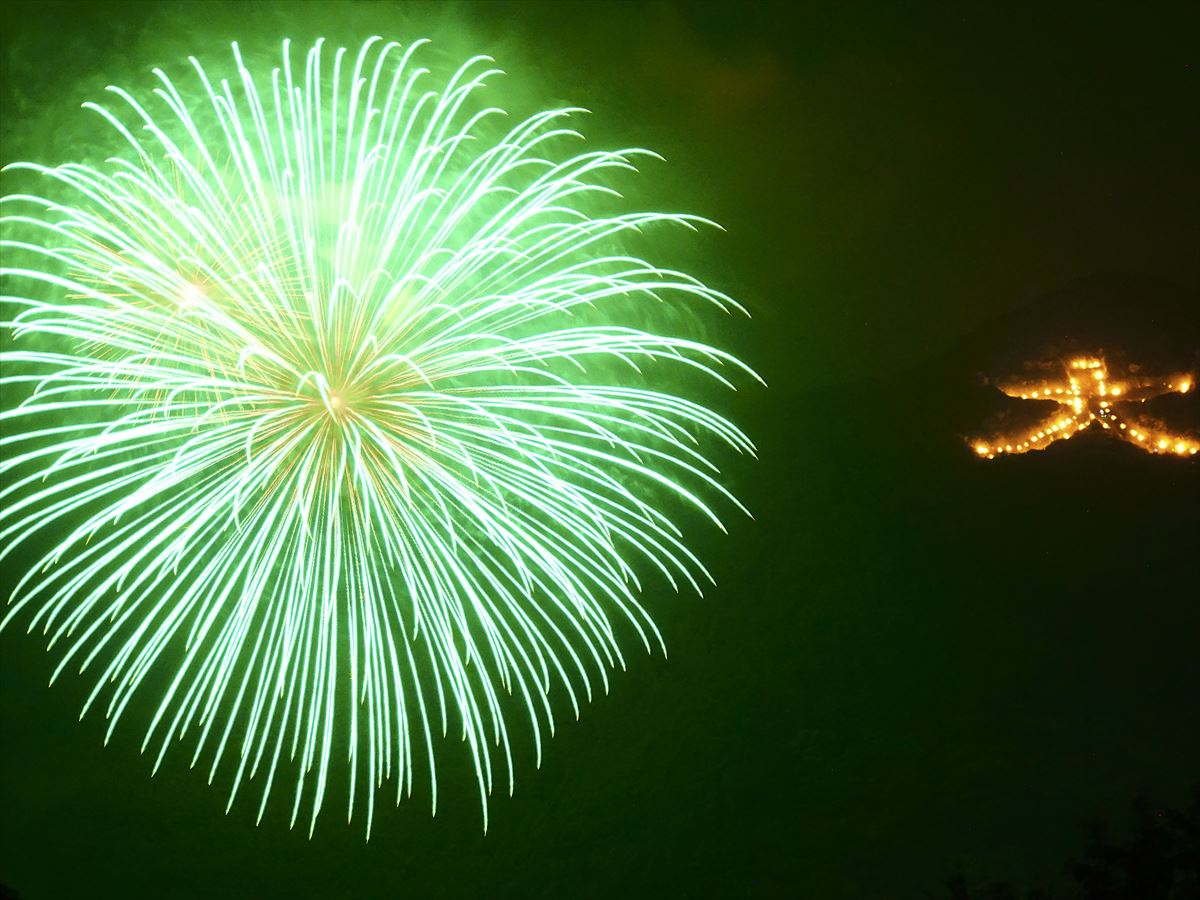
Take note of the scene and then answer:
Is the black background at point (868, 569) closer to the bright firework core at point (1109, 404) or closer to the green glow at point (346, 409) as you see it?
the bright firework core at point (1109, 404)

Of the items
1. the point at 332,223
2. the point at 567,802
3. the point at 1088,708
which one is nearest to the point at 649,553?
the point at 567,802

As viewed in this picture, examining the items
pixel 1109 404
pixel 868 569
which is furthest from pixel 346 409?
pixel 1109 404

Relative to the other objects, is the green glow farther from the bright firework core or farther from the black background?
the bright firework core

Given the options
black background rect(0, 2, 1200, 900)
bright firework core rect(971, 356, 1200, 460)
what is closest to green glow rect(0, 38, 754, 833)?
black background rect(0, 2, 1200, 900)

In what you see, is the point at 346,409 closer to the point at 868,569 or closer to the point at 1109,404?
the point at 868,569

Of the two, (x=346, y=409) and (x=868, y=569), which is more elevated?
(x=346, y=409)

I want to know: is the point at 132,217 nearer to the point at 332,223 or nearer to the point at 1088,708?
the point at 332,223

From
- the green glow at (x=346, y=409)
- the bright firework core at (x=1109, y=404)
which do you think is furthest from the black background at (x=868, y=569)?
the green glow at (x=346, y=409)
